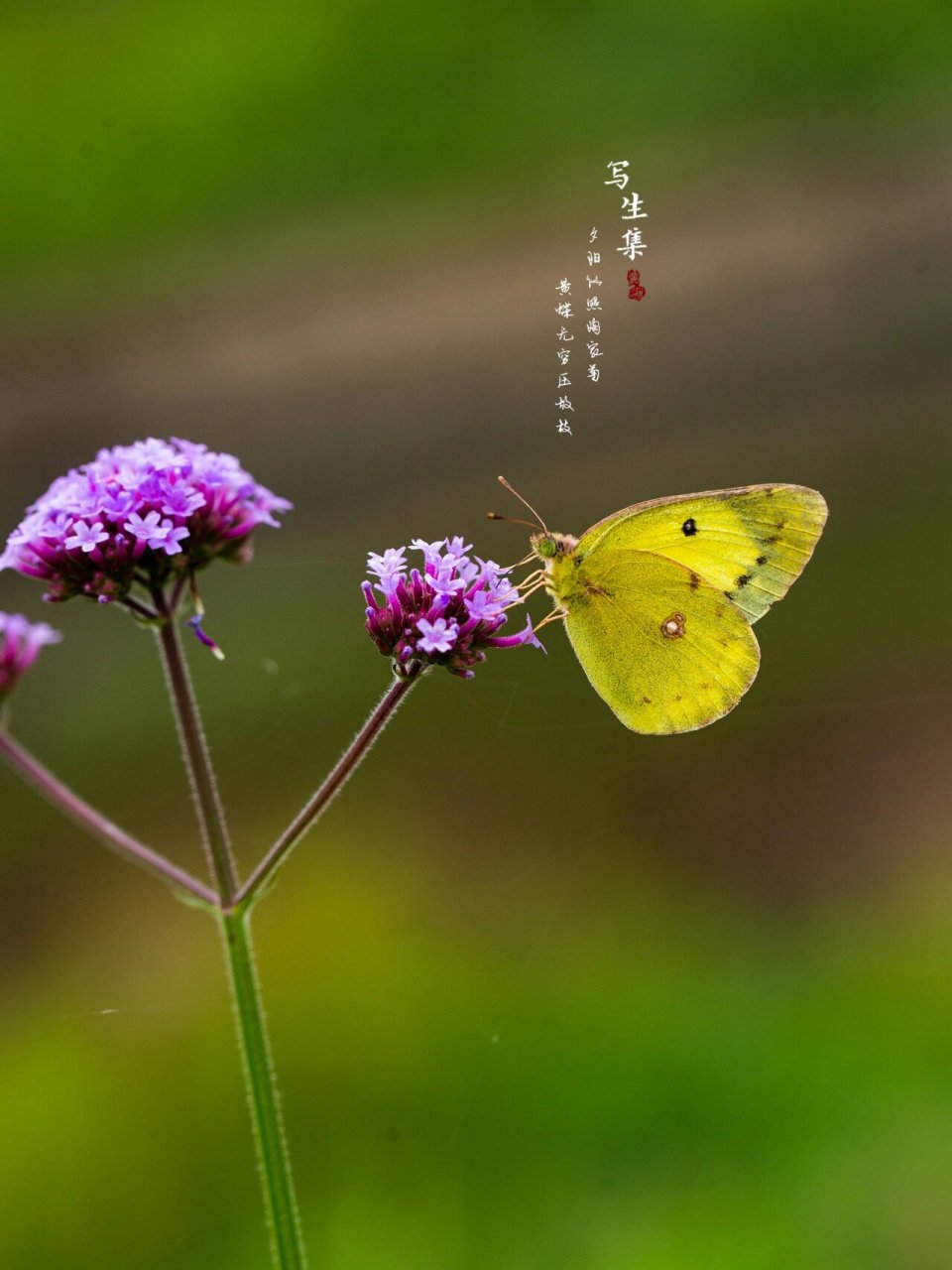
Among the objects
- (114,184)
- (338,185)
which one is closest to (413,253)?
(338,185)

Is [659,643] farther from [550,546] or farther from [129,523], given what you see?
[129,523]

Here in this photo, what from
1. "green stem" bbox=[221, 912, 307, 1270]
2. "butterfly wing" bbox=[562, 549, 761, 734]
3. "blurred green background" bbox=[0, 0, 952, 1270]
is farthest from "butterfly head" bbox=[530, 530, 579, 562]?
"blurred green background" bbox=[0, 0, 952, 1270]

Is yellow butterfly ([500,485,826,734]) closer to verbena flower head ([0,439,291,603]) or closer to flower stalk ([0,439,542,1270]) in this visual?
flower stalk ([0,439,542,1270])

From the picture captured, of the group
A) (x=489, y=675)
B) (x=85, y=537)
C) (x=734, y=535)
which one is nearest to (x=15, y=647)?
(x=85, y=537)

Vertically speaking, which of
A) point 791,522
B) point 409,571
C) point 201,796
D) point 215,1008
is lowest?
point 215,1008

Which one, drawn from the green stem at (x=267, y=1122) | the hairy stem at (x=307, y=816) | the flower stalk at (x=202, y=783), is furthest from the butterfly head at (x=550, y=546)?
the green stem at (x=267, y=1122)

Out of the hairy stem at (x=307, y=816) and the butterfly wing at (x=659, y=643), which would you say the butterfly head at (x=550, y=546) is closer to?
the butterfly wing at (x=659, y=643)

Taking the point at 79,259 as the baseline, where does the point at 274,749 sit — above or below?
below

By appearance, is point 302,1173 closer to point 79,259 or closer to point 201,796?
point 201,796
